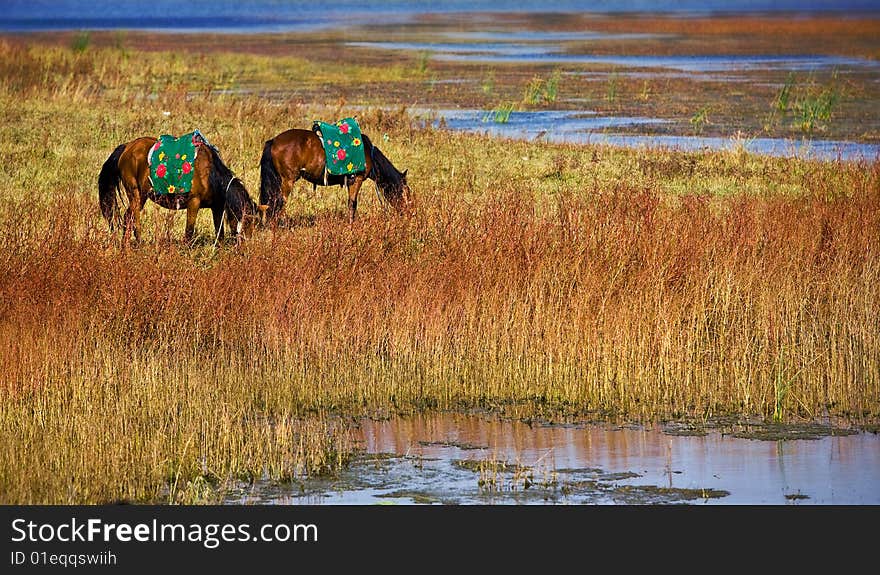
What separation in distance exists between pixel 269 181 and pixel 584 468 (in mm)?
7235

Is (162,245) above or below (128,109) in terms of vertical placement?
below

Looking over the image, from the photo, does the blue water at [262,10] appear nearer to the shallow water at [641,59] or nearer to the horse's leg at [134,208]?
the shallow water at [641,59]

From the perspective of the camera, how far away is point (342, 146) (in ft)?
45.7

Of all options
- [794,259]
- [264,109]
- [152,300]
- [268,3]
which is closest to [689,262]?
[794,259]

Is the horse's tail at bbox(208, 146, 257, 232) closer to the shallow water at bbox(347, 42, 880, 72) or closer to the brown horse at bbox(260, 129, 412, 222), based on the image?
the brown horse at bbox(260, 129, 412, 222)

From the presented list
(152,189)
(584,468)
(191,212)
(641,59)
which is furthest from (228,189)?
(641,59)

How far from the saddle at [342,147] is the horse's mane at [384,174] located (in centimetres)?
16

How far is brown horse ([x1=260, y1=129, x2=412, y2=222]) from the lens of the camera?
14000mm

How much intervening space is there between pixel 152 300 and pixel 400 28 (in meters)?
55.8

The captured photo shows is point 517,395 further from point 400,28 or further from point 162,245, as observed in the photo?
point 400,28

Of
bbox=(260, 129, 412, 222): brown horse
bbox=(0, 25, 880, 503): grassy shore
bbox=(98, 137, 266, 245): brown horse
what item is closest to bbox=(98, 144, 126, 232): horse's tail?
bbox=(98, 137, 266, 245): brown horse

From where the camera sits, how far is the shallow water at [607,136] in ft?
65.2

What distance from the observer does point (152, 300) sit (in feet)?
30.7

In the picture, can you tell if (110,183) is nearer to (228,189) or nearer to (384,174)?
(228,189)
